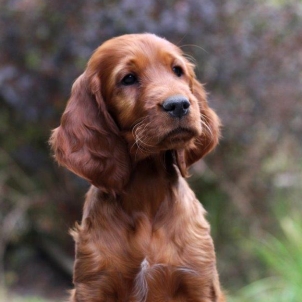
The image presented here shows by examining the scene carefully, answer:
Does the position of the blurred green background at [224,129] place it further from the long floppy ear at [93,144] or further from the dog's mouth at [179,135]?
the dog's mouth at [179,135]

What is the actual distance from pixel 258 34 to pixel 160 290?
12.8ft

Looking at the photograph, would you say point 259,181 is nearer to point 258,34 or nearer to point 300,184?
point 300,184

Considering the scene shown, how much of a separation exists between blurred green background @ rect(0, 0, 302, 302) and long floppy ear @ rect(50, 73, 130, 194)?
1.97m

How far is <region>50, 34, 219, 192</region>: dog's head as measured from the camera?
3.72 m

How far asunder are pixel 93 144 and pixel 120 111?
205mm

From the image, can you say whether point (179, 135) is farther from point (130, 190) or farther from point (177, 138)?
point (130, 190)

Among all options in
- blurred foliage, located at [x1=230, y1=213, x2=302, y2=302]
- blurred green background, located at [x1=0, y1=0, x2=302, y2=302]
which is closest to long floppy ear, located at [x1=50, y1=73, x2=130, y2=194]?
blurred green background, located at [x1=0, y1=0, x2=302, y2=302]

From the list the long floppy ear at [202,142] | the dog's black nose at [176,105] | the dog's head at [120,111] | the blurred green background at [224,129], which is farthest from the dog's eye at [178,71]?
the blurred green background at [224,129]

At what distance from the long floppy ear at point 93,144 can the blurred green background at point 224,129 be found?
6.45ft

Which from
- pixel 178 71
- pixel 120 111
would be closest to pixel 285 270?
pixel 178 71

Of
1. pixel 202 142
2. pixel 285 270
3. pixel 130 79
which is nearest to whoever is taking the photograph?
pixel 130 79

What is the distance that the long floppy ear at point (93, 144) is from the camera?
3.87 metres

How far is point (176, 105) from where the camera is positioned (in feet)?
11.8

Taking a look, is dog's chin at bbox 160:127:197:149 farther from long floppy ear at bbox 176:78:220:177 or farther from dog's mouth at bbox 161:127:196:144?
long floppy ear at bbox 176:78:220:177
